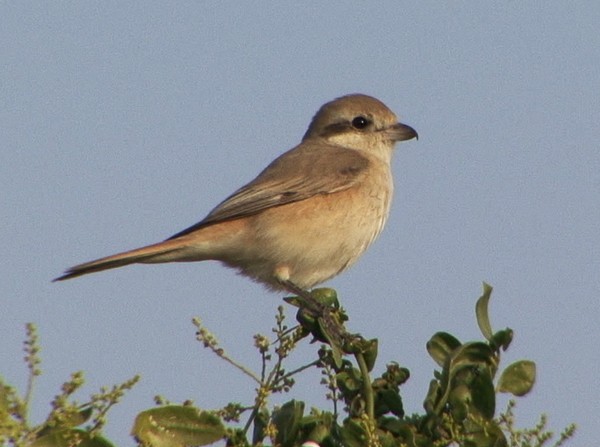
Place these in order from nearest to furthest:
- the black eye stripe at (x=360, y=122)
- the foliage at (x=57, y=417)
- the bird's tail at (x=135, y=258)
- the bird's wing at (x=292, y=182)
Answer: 1. the foliage at (x=57, y=417)
2. the bird's tail at (x=135, y=258)
3. the bird's wing at (x=292, y=182)
4. the black eye stripe at (x=360, y=122)

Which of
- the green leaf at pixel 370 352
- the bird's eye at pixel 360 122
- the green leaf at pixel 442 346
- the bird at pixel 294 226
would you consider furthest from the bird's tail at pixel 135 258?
the green leaf at pixel 442 346

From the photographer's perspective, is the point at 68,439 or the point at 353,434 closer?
the point at 68,439

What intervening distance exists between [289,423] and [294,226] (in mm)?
3645

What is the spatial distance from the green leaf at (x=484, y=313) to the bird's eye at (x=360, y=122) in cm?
476

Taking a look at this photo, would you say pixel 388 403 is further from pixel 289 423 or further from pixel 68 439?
pixel 68 439

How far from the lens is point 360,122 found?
7.63 metres

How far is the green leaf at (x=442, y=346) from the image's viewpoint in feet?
9.77

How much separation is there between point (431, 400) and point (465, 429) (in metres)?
0.15

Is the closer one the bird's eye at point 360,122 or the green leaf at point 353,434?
the green leaf at point 353,434

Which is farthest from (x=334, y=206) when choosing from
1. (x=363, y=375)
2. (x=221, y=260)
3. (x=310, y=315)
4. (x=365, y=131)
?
(x=363, y=375)

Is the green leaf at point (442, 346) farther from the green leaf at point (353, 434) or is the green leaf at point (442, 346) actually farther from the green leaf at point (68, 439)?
the green leaf at point (68, 439)

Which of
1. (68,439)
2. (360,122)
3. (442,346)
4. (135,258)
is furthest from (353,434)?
(360,122)

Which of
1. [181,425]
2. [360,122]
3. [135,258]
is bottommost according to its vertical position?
[181,425]

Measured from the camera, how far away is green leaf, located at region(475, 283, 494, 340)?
9.52 feet
